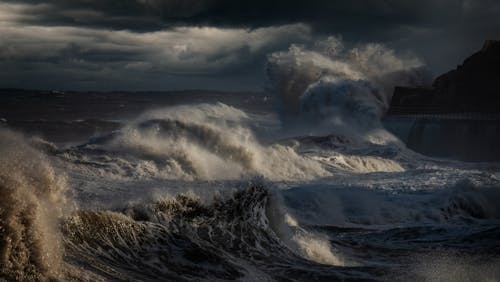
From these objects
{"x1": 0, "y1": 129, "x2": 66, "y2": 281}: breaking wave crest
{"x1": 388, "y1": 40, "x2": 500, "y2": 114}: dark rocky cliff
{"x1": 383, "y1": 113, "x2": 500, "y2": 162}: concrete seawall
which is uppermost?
{"x1": 0, "y1": 129, "x2": 66, "y2": 281}: breaking wave crest

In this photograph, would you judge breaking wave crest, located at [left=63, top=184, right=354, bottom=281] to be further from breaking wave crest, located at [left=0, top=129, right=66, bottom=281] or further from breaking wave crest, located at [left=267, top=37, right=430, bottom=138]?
breaking wave crest, located at [left=267, top=37, right=430, bottom=138]

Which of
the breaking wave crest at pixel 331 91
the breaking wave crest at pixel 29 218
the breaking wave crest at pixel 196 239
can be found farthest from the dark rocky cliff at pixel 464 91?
the breaking wave crest at pixel 29 218

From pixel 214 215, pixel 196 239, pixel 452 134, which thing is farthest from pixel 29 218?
pixel 452 134

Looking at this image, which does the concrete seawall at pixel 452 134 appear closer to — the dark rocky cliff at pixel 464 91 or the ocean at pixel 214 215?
the dark rocky cliff at pixel 464 91

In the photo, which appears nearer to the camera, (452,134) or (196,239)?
(196,239)

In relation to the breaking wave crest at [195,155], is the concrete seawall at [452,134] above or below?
below

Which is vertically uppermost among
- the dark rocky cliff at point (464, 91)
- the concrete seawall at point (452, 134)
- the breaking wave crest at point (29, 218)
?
the breaking wave crest at point (29, 218)

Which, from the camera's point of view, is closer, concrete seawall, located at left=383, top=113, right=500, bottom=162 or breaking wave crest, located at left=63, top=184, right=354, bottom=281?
breaking wave crest, located at left=63, top=184, right=354, bottom=281

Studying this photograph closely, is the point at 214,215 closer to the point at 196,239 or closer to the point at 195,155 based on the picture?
the point at 196,239

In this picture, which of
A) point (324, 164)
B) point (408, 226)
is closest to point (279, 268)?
point (408, 226)

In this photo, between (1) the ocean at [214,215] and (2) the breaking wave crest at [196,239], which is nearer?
(1) the ocean at [214,215]

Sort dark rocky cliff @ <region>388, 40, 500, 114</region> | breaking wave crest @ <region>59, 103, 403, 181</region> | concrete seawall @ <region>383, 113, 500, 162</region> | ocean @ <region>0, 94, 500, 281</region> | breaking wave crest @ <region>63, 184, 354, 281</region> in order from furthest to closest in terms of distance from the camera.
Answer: dark rocky cliff @ <region>388, 40, 500, 114</region> → concrete seawall @ <region>383, 113, 500, 162</region> → breaking wave crest @ <region>59, 103, 403, 181</region> → breaking wave crest @ <region>63, 184, 354, 281</region> → ocean @ <region>0, 94, 500, 281</region>

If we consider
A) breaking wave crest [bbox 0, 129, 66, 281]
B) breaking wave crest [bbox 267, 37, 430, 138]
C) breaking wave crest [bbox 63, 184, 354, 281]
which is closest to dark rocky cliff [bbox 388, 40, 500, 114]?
breaking wave crest [bbox 267, 37, 430, 138]

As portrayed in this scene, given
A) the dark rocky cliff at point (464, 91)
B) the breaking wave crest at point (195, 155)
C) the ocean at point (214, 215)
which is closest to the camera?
the ocean at point (214, 215)
